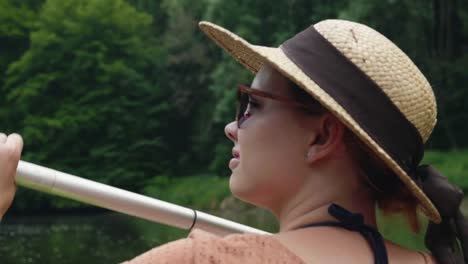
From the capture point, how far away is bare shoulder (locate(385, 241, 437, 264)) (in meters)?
1.13

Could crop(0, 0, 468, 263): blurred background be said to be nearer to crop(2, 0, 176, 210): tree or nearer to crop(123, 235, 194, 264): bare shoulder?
crop(2, 0, 176, 210): tree

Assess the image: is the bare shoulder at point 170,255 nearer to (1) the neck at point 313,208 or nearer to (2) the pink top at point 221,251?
(2) the pink top at point 221,251

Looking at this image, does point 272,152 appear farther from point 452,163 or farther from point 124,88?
point 124,88

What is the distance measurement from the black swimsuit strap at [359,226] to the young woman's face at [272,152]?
54mm

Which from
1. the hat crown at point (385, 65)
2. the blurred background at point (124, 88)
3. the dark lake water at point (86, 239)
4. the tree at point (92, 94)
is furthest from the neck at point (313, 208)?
the tree at point (92, 94)

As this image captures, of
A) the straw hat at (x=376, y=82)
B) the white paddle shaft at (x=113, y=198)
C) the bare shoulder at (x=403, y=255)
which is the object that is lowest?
the white paddle shaft at (x=113, y=198)

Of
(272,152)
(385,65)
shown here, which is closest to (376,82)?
(385,65)

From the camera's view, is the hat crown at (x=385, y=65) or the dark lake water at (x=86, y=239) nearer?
the hat crown at (x=385, y=65)

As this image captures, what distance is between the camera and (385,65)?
44.8 inches

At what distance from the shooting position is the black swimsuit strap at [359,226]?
43.5 inches

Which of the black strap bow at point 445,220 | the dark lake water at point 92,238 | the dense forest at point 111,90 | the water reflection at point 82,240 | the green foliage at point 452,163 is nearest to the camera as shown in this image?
the black strap bow at point 445,220

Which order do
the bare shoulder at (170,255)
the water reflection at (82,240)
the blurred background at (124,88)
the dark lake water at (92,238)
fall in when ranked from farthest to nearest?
the blurred background at (124,88) < the water reflection at (82,240) < the dark lake water at (92,238) < the bare shoulder at (170,255)

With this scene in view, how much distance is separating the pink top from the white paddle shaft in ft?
0.44

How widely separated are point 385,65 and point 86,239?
51.4 feet
